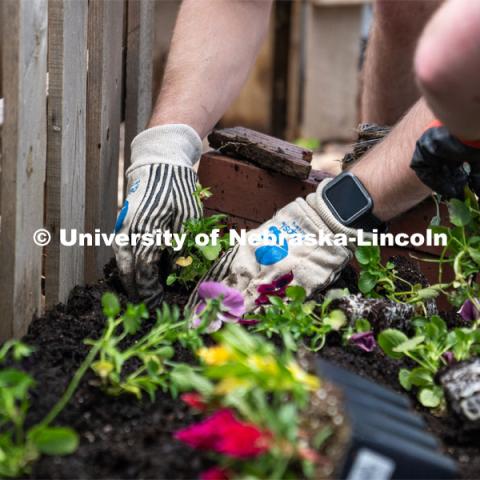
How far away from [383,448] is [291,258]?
106 centimetres

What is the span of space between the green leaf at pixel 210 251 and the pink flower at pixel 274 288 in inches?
7.4

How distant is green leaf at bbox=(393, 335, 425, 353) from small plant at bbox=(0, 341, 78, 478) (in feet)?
2.51

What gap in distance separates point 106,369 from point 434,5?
2219mm

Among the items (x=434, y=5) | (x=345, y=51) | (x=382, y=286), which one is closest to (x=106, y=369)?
(x=382, y=286)

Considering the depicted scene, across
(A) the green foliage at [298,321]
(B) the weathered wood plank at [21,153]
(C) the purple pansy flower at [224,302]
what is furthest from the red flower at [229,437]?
(B) the weathered wood plank at [21,153]

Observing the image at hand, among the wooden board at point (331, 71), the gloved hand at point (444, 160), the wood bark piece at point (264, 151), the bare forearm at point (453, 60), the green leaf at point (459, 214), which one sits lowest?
the wooden board at point (331, 71)

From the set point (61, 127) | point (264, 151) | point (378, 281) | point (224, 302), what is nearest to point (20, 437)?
point (224, 302)

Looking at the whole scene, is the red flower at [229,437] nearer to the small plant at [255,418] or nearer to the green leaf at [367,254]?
the small plant at [255,418]

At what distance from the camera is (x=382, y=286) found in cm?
250

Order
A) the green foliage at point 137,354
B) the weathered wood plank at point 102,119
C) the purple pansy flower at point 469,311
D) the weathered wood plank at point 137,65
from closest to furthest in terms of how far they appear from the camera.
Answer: the green foliage at point 137,354
the purple pansy flower at point 469,311
the weathered wood plank at point 102,119
the weathered wood plank at point 137,65

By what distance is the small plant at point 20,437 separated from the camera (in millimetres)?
1497

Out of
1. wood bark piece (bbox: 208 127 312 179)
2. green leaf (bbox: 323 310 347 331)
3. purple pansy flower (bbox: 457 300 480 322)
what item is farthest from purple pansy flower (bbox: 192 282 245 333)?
wood bark piece (bbox: 208 127 312 179)

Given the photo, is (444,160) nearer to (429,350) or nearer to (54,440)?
(429,350)

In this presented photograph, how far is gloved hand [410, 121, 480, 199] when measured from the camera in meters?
2.29
